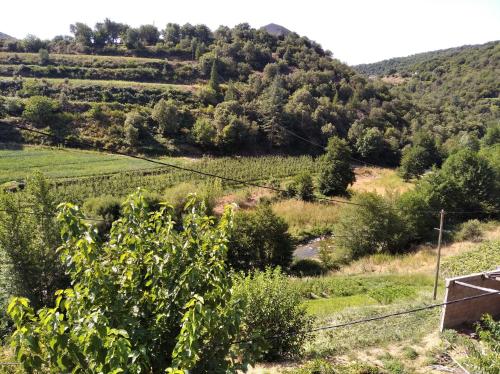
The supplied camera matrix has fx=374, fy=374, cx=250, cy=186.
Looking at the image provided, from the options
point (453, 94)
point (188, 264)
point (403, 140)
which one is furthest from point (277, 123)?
point (453, 94)

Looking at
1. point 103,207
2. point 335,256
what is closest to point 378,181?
point 335,256

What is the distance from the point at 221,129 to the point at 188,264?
171 feet

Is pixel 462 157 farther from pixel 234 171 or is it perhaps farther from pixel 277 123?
pixel 277 123

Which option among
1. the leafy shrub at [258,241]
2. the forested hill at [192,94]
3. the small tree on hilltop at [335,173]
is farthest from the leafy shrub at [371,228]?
the forested hill at [192,94]

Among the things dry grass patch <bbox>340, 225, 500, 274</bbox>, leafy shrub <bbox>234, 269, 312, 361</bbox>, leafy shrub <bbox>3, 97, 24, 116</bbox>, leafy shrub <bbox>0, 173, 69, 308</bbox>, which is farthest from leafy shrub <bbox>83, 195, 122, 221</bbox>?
leafy shrub <bbox>3, 97, 24, 116</bbox>

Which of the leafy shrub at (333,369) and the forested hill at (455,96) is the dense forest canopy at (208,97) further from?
the leafy shrub at (333,369)

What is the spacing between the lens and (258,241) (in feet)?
81.4

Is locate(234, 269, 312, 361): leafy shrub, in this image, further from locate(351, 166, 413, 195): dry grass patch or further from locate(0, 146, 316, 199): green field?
locate(351, 166, 413, 195): dry grass patch

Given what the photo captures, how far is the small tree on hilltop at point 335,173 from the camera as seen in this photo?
133 feet

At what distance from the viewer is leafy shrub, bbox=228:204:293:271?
80.0ft

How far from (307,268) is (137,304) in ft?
75.3

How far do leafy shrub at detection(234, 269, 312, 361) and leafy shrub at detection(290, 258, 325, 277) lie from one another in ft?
48.6

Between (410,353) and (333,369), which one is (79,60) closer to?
(333,369)

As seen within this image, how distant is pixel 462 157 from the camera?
3344cm
